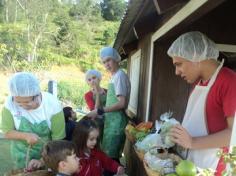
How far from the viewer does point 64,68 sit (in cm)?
3212

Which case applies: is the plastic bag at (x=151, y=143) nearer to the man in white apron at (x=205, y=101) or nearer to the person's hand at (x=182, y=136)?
the man in white apron at (x=205, y=101)

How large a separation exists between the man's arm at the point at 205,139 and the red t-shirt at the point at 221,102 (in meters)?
0.05

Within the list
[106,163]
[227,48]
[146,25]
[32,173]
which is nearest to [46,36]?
[146,25]

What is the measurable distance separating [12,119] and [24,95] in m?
0.28

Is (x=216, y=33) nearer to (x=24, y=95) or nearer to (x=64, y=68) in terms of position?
(x=24, y=95)

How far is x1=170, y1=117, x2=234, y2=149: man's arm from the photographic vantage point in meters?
2.04

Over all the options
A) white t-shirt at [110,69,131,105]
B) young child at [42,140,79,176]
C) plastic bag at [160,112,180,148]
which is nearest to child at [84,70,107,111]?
white t-shirt at [110,69,131,105]

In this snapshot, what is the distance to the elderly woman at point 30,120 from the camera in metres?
2.94

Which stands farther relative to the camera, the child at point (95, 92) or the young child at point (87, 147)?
the child at point (95, 92)

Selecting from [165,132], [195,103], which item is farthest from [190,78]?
[165,132]

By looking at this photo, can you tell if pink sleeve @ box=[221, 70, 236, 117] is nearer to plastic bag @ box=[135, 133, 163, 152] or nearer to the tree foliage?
plastic bag @ box=[135, 133, 163, 152]

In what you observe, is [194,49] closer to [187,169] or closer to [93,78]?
[187,169]

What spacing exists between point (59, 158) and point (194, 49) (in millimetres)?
1356

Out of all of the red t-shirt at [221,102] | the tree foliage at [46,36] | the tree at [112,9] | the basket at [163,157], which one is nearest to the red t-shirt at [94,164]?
the basket at [163,157]
